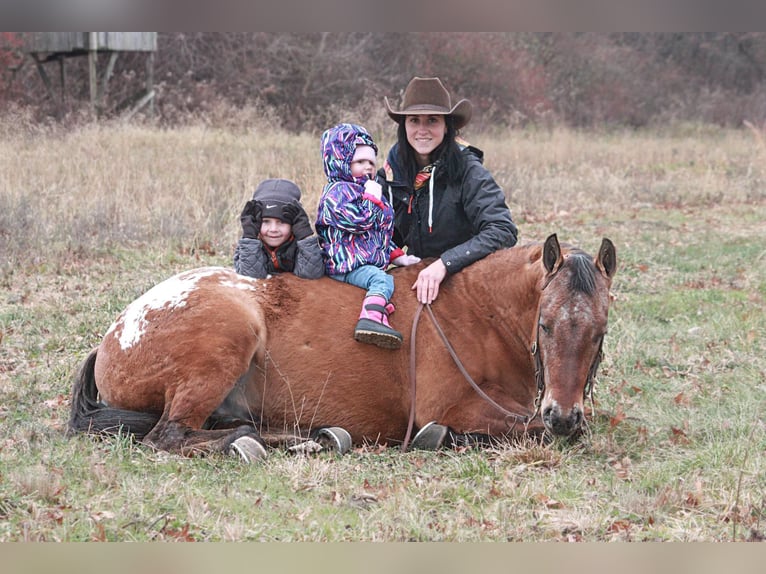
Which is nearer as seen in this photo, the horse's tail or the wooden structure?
the horse's tail

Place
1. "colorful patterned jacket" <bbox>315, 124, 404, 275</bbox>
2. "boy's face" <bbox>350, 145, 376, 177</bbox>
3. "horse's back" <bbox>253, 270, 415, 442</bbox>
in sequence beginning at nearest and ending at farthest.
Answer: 1. "horse's back" <bbox>253, 270, 415, 442</bbox>
2. "colorful patterned jacket" <bbox>315, 124, 404, 275</bbox>
3. "boy's face" <bbox>350, 145, 376, 177</bbox>

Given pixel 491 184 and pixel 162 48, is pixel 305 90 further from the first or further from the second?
pixel 491 184

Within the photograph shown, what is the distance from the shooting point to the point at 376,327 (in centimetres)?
497

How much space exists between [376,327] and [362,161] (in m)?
1.14

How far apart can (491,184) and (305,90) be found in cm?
2187

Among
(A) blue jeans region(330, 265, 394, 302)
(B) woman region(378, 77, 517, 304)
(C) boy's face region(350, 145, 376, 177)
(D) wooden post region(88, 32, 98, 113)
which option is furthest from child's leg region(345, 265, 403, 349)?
(D) wooden post region(88, 32, 98, 113)

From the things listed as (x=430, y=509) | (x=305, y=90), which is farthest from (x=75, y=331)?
(x=305, y=90)

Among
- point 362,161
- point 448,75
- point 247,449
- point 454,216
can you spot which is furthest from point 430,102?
point 448,75

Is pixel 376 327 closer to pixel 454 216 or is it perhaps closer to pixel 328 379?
pixel 328 379

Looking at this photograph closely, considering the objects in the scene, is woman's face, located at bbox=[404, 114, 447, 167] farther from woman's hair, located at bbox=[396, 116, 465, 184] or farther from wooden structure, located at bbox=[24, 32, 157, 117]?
wooden structure, located at bbox=[24, 32, 157, 117]

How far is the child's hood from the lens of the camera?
529 cm

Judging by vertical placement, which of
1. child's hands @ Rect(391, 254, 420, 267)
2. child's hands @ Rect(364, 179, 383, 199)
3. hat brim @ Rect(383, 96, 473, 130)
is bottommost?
child's hands @ Rect(391, 254, 420, 267)

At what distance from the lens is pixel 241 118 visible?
18000mm

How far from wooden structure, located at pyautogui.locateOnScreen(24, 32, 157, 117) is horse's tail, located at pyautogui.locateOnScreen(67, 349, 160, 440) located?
1760cm
